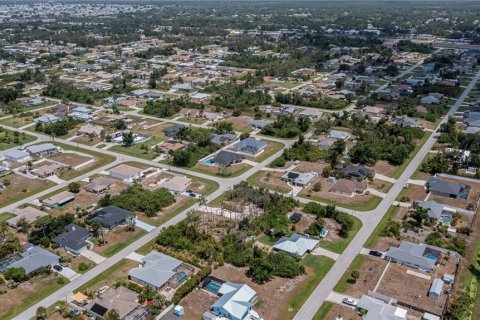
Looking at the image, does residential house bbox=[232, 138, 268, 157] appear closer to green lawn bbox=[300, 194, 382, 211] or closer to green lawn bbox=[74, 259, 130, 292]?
green lawn bbox=[300, 194, 382, 211]

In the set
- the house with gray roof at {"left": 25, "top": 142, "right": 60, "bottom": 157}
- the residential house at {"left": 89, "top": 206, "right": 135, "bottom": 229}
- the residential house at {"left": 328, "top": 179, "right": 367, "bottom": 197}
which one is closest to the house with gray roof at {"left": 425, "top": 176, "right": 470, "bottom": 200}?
the residential house at {"left": 328, "top": 179, "right": 367, "bottom": 197}

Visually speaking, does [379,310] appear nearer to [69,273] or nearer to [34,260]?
[69,273]

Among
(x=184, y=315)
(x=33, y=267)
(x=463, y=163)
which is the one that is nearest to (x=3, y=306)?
(x=33, y=267)

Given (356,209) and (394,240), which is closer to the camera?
(394,240)

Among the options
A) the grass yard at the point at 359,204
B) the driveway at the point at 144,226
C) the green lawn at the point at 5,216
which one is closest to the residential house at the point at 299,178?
the grass yard at the point at 359,204

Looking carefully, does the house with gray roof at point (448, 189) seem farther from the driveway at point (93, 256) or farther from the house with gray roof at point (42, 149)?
the house with gray roof at point (42, 149)

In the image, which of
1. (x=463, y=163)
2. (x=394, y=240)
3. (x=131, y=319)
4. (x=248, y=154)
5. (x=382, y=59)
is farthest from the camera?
(x=382, y=59)

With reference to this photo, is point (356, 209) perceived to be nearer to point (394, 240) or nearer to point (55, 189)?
point (394, 240)
